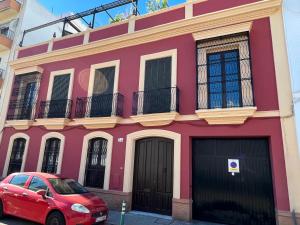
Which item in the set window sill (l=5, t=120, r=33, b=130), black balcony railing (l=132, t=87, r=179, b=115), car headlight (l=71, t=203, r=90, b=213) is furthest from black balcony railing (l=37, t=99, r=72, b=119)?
car headlight (l=71, t=203, r=90, b=213)

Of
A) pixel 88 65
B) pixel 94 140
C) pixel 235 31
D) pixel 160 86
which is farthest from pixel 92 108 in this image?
pixel 235 31

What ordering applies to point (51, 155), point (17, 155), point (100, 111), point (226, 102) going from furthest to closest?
point (17, 155) < point (51, 155) < point (100, 111) < point (226, 102)

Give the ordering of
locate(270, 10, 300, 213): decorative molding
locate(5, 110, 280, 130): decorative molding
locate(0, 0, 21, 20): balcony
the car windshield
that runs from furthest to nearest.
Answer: locate(0, 0, 21, 20): balcony
locate(5, 110, 280, 130): decorative molding
locate(270, 10, 300, 213): decorative molding
the car windshield

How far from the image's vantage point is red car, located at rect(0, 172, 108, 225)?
601 cm

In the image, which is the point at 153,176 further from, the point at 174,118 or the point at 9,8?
the point at 9,8

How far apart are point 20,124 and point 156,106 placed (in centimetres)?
774

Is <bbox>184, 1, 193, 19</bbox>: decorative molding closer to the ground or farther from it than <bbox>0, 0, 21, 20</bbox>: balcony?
closer to the ground

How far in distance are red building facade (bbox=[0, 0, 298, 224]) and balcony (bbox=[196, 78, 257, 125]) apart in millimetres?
37

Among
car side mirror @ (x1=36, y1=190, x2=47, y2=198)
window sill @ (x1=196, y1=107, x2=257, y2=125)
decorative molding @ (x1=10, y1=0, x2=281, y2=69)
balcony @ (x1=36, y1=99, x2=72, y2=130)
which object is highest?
decorative molding @ (x1=10, y1=0, x2=281, y2=69)

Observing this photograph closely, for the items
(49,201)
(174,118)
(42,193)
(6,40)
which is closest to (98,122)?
(174,118)

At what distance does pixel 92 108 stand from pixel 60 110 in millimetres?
1916

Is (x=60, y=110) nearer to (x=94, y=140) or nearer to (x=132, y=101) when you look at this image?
(x=94, y=140)

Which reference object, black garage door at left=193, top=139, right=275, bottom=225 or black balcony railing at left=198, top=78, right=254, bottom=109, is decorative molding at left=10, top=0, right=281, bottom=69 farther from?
black garage door at left=193, top=139, right=275, bottom=225

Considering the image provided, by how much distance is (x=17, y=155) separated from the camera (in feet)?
40.4
